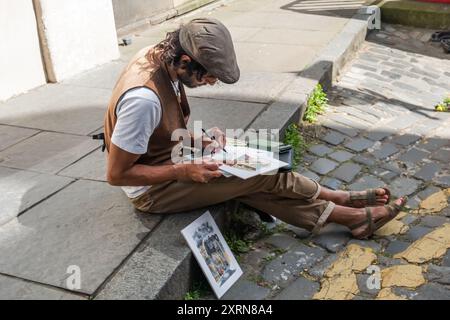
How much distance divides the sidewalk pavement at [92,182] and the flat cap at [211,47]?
86cm

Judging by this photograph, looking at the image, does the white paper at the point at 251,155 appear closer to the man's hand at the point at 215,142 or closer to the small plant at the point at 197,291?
the man's hand at the point at 215,142

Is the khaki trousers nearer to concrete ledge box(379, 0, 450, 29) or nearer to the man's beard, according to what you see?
the man's beard

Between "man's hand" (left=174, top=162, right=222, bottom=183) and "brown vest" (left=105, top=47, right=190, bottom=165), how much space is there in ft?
0.57

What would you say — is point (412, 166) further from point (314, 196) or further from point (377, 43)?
point (377, 43)

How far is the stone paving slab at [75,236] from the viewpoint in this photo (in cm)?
259

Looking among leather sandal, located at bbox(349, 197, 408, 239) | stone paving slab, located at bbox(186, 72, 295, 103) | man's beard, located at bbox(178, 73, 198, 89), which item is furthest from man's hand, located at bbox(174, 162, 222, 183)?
stone paving slab, located at bbox(186, 72, 295, 103)

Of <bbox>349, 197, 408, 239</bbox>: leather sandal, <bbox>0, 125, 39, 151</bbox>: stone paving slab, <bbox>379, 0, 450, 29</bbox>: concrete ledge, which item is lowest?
<bbox>349, 197, 408, 239</bbox>: leather sandal

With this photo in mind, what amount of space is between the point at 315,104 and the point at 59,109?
2393mm

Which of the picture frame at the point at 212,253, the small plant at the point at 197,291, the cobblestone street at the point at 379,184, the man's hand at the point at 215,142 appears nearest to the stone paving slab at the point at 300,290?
the cobblestone street at the point at 379,184

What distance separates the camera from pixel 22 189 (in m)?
3.38

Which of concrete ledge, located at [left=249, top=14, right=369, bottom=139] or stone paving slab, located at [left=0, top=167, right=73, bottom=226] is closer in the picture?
stone paving slab, located at [left=0, top=167, right=73, bottom=226]

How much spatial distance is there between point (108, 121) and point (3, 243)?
872 millimetres

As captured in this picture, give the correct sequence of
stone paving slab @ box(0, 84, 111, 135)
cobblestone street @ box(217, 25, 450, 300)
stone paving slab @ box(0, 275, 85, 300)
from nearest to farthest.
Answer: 1. stone paving slab @ box(0, 275, 85, 300)
2. cobblestone street @ box(217, 25, 450, 300)
3. stone paving slab @ box(0, 84, 111, 135)

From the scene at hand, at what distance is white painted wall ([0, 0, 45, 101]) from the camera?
4.78 m
